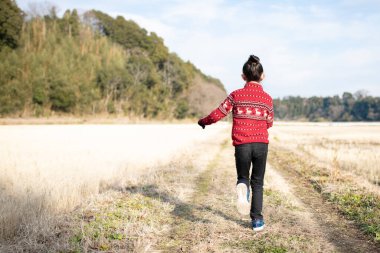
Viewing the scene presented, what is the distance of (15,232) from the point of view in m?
4.62

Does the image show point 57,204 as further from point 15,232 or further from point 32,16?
point 32,16

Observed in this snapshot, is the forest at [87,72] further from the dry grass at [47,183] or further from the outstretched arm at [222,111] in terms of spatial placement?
the outstretched arm at [222,111]

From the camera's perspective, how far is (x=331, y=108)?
157625 mm

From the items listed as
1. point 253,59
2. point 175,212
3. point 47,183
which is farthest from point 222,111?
point 47,183

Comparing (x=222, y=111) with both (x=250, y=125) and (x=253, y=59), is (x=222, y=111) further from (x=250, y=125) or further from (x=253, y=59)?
(x=253, y=59)

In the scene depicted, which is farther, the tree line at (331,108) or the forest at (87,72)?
the tree line at (331,108)

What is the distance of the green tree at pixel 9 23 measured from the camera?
1788 inches

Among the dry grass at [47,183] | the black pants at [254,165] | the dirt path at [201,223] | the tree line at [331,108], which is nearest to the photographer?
the dirt path at [201,223]

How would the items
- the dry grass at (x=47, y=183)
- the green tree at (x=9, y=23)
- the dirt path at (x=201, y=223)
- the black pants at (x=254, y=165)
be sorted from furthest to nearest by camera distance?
the green tree at (x=9, y=23) < the black pants at (x=254, y=165) < the dry grass at (x=47, y=183) < the dirt path at (x=201, y=223)

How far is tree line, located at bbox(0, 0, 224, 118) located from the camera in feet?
150

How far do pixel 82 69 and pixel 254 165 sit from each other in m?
55.4

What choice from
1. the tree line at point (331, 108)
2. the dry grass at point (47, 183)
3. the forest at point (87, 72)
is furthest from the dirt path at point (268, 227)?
the tree line at point (331, 108)

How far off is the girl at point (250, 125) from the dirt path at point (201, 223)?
53cm

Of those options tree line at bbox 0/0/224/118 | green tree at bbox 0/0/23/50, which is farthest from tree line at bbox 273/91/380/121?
green tree at bbox 0/0/23/50
